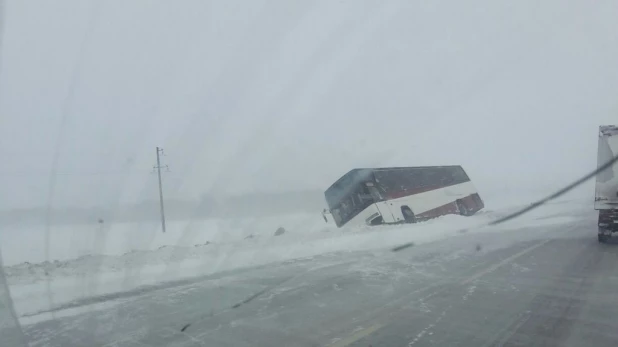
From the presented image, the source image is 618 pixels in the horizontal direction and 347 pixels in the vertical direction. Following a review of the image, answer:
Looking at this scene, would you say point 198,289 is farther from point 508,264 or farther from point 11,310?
point 508,264

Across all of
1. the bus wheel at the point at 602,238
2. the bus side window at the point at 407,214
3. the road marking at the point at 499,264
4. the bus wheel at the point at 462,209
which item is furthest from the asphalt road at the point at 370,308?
the bus wheel at the point at 462,209

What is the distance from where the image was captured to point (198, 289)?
33.7 ft

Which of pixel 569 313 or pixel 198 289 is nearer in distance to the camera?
pixel 569 313

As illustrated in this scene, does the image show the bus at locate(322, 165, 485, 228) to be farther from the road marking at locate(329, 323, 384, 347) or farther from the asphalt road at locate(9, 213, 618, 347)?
the road marking at locate(329, 323, 384, 347)

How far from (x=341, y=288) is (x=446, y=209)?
2114 centimetres

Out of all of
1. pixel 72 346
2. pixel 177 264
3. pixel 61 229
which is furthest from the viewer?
pixel 61 229

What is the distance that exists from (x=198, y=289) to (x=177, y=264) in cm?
346

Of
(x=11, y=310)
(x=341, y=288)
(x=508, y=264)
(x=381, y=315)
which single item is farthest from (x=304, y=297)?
(x=508, y=264)

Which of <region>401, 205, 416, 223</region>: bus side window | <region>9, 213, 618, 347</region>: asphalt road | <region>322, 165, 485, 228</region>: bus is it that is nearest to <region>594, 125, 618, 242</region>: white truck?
<region>9, 213, 618, 347</region>: asphalt road

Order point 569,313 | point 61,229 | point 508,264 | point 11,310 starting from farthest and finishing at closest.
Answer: point 61,229 < point 508,264 < point 11,310 < point 569,313

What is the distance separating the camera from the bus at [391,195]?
25.1 metres

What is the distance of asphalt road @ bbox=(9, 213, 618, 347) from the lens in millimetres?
6840

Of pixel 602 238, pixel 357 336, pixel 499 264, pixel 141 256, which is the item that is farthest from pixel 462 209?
pixel 357 336

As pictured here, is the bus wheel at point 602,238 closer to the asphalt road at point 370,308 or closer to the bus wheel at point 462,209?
the asphalt road at point 370,308
